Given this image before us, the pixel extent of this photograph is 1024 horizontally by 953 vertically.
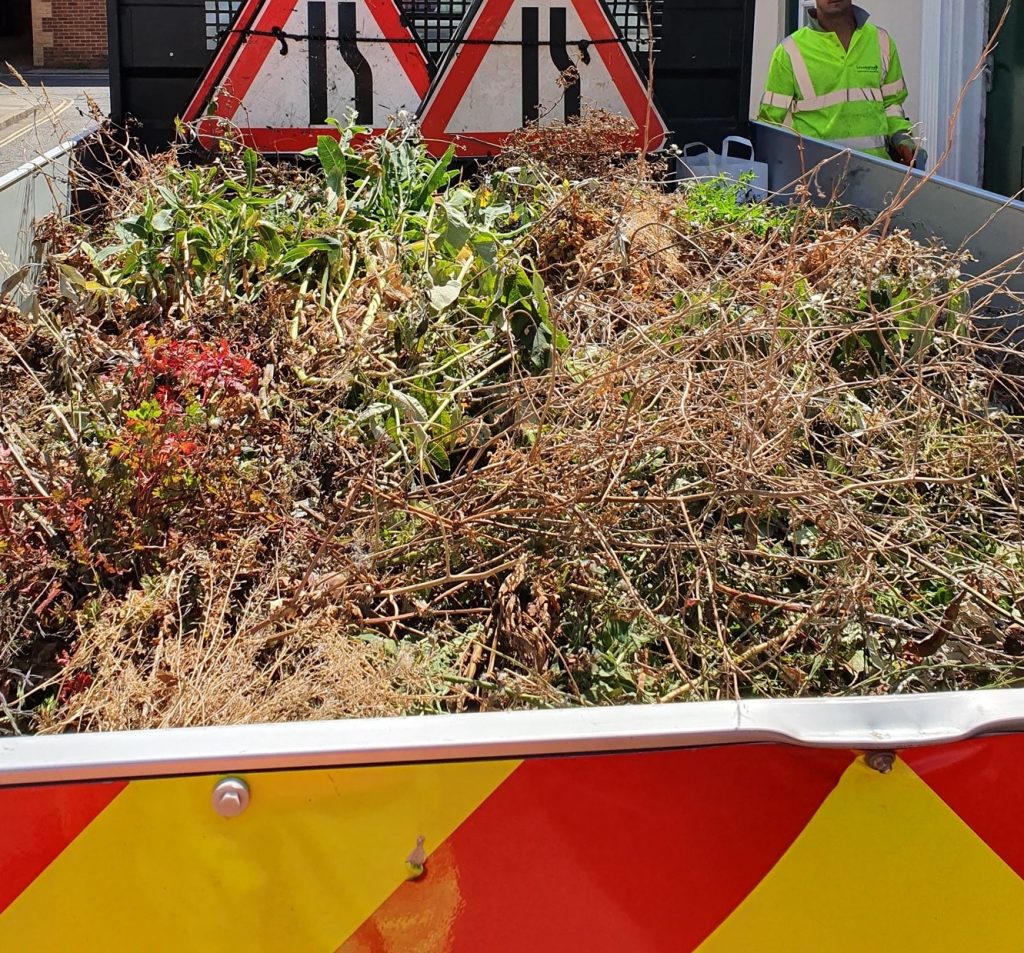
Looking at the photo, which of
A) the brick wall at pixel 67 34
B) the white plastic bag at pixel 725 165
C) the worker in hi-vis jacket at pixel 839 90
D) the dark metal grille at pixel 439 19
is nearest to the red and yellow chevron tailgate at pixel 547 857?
the dark metal grille at pixel 439 19

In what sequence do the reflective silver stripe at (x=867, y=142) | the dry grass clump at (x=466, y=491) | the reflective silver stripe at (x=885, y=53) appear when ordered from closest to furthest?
the dry grass clump at (x=466, y=491)
the reflective silver stripe at (x=867, y=142)
the reflective silver stripe at (x=885, y=53)

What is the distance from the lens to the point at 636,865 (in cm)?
109

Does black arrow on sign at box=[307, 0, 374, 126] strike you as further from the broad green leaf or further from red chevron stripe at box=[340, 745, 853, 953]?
red chevron stripe at box=[340, 745, 853, 953]

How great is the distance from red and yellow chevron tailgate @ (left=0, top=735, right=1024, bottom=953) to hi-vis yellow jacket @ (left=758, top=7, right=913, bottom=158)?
14.9 feet

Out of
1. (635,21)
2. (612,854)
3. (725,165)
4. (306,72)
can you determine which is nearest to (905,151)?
(725,165)

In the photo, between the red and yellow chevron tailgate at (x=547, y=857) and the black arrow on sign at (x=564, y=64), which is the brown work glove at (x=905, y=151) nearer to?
the black arrow on sign at (x=564, y=64)

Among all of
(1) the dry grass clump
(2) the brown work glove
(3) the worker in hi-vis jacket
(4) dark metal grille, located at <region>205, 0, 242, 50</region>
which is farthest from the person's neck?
(1) the dry grass clump

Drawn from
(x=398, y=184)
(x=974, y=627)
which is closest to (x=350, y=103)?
(x=398, y=184)

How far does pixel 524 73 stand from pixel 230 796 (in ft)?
9.83

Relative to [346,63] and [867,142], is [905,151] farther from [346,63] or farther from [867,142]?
[346,63]

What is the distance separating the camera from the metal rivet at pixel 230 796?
1.03 m

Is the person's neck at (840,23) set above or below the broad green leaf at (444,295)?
above

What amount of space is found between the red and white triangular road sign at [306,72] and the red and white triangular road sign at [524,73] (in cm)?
12

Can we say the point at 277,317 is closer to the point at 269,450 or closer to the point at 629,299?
the point at 269,450
